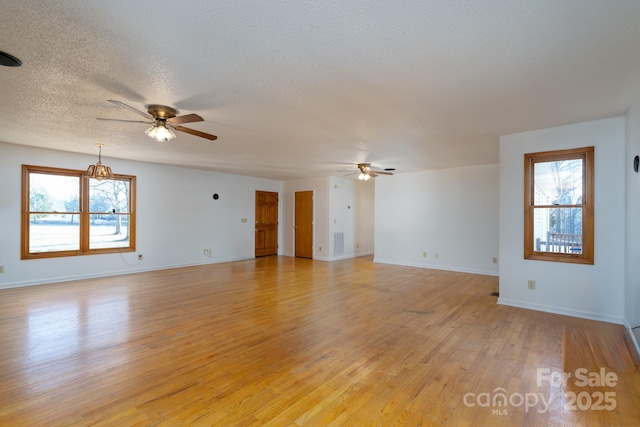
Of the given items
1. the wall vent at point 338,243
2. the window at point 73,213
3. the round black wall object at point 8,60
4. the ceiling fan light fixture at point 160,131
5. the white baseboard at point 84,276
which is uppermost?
the round black wall object at point 8,60

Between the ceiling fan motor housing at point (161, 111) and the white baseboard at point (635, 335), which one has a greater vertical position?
the ceiling fan motor housing at point (161, 111)

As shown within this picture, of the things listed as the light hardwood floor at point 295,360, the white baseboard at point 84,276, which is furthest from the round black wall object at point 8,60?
the white baseboard at point 84,276

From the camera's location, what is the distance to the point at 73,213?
5.65 metres

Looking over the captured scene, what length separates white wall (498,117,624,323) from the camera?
3482 millimetres

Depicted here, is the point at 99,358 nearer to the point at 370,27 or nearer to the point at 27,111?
the point at 27,111

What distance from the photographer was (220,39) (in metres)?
1.96

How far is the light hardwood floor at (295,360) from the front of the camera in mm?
1883

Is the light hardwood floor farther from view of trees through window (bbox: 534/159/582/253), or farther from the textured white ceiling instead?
the textured white ceiling

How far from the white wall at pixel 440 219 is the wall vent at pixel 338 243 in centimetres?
111

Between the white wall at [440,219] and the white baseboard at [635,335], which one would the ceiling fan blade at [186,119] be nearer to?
the white baseboard at [635,335]

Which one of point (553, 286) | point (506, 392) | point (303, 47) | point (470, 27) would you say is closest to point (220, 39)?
point (303, 47)

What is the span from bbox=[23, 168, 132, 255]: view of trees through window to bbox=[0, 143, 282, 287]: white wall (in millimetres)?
191

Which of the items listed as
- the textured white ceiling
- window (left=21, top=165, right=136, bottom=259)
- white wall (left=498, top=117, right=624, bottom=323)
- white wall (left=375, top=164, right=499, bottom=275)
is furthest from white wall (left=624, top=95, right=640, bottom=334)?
window (left=21, top=165, right=136, bottom=259)

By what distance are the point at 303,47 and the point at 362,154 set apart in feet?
11.2
